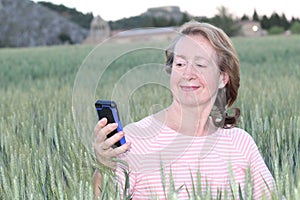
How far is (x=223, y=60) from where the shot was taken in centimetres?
156

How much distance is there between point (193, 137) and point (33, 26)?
73.7 m

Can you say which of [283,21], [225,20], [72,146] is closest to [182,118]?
[72,146]

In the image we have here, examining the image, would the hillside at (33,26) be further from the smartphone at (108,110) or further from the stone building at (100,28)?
the smartphone at (108,110)

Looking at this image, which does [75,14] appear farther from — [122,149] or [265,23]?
[122,149]

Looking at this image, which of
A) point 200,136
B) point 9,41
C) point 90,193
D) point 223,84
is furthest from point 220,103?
point 9,41

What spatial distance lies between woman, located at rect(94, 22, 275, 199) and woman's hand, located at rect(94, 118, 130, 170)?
21 millimetres

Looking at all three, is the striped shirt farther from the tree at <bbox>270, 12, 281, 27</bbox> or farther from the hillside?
the hillside

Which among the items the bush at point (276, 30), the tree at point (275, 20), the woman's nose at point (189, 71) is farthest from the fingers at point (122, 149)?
the tree at point (275, 20)

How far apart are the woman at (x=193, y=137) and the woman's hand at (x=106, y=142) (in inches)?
0.8

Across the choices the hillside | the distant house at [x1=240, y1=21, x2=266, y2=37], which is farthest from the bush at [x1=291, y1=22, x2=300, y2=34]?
the hillside

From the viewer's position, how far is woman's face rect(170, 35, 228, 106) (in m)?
1.36

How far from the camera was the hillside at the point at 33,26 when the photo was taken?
69.6 m

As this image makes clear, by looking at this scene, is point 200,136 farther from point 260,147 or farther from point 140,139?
point 260,147

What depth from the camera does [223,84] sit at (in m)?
1.60
